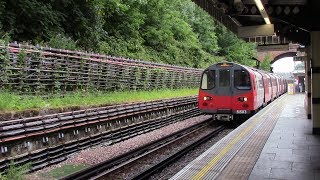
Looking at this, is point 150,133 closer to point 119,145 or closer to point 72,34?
point 119,145

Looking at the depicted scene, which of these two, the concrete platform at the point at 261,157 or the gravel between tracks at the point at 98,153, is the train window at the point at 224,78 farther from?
the concrete platform at the point at 261,157

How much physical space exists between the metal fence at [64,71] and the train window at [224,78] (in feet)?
14.3

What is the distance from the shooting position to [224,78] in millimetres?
18016

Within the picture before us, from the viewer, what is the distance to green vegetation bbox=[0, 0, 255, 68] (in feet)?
50.1

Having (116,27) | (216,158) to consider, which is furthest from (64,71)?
(116,27)

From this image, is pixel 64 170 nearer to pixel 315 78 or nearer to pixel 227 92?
pixel 315 78

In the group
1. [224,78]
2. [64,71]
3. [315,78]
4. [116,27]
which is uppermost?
[116,27]

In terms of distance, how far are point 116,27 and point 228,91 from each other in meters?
10.1

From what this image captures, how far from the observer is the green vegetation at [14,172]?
7.18 meters

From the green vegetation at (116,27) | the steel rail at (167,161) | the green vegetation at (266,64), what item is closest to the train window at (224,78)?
the steel rail at (167,161)

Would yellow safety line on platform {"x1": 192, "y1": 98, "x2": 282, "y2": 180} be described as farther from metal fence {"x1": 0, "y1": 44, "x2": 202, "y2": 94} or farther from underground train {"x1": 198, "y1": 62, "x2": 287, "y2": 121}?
metal fence {"x1": 0, "y1": 44, "x2": 202, "y2": 94}

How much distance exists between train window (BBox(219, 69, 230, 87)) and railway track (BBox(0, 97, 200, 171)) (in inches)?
139

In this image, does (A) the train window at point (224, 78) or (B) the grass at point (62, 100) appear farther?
(A) the train window at point (224, 78)

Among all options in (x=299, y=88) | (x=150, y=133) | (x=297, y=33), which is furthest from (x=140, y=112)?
(x=299, y=88)
